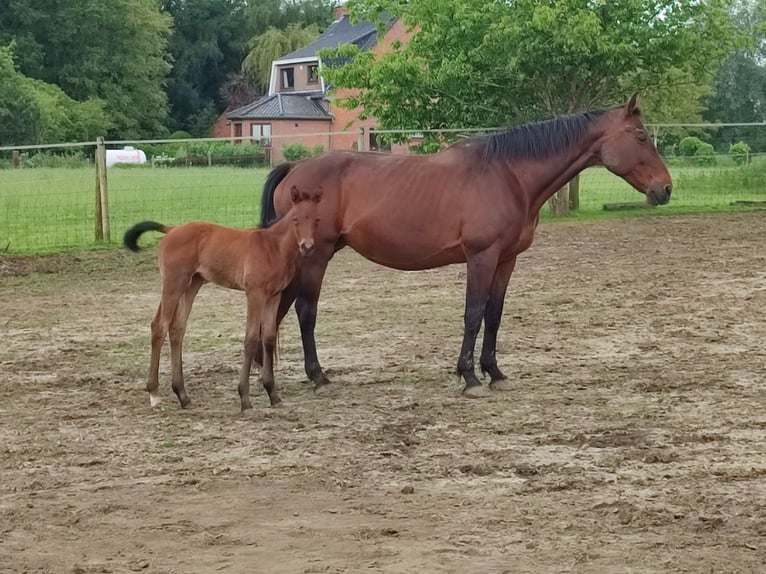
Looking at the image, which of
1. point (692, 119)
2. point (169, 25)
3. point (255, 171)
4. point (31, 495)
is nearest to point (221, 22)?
point (169, 25)

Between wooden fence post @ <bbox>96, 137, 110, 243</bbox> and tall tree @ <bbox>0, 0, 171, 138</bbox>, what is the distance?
4090 cm

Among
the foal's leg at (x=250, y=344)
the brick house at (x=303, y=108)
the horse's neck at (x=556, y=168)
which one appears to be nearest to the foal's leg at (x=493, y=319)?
the horse's neck at (x=556, y=168)

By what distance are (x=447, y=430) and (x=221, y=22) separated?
6374 centimetres

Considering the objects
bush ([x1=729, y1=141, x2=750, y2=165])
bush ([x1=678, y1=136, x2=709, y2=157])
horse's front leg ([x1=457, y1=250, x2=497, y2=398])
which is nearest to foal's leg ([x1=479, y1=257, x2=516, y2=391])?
horse's front leg ([x1=457, y1=250, x2=497, y2=398])

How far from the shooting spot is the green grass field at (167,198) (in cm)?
1512

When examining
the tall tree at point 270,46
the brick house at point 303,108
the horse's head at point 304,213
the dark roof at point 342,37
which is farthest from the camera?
the tall tree at point 270,46

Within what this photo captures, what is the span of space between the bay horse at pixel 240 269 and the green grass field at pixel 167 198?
7.86 meters

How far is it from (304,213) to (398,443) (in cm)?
148

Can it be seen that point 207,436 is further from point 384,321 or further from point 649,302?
point 649,302

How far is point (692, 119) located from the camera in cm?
4059

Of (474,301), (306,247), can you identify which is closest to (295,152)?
(474,301)

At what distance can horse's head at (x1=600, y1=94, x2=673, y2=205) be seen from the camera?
22.0 ft

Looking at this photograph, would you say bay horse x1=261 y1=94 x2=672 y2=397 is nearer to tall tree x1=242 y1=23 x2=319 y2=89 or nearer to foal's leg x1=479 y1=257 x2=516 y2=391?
foal's leg x1=479 y1=257 x2=516 y2=391

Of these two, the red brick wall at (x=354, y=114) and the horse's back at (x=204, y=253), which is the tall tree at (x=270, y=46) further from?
the horse's back at (x=204, y=253)
